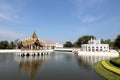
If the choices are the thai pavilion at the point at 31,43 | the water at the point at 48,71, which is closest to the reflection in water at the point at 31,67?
the water at the point at 48,71

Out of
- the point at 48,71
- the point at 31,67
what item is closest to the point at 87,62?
the point at 31,67

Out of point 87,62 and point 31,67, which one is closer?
point 31,67

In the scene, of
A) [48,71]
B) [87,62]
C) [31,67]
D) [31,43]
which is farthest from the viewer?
[31,43]

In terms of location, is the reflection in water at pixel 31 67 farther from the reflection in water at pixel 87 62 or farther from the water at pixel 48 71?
the reflection in water at pixel 87 62

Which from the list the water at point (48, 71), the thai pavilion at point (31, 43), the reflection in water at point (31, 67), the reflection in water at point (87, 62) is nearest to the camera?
the water at point (48, 71)

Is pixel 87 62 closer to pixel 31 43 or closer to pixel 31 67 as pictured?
pixel 31 67

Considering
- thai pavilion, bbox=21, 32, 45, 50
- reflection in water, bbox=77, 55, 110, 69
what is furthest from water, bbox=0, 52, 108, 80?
thai pavilion, bbox=21, 32, 45, 50

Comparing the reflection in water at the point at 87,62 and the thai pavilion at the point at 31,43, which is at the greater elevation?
the thai pavilion at the point at 31,43

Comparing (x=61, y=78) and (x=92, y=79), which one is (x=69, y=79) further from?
(x=92, y=79)

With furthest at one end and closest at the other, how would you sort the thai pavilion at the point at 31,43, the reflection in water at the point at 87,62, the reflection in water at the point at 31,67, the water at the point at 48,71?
the thai pavilion at the point at 31,43 < the reflection in water at the point at 87,62 < the reflection in water at the point at 31,67 < the water at the point at 48,71

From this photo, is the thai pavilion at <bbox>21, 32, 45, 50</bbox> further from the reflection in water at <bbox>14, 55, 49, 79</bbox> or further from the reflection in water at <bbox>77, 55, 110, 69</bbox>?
the reflection in water at <bbox>14, 55, 49, 79</bbox>

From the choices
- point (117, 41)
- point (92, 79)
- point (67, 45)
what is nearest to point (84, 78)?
point (92, 79)

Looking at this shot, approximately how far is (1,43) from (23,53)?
38.7 m

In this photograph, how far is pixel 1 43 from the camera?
274 feet
